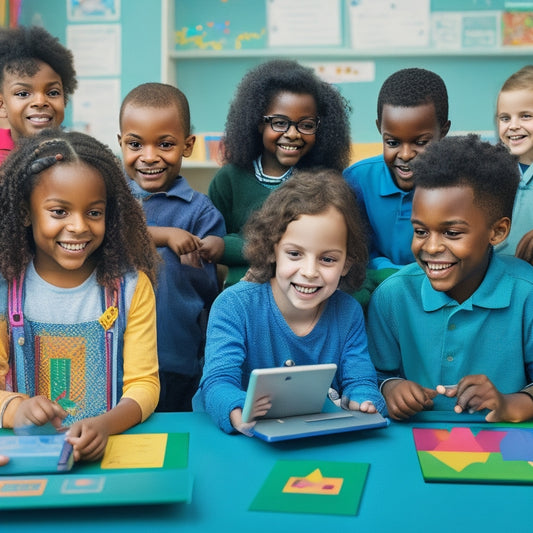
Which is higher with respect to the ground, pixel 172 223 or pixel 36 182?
pixel 36 182

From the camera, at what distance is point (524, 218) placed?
211 cm

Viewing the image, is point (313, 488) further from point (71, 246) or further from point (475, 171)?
point (475, 171)

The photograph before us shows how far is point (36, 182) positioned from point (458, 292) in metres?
0.99

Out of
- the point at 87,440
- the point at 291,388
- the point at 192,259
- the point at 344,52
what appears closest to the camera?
the point at 87,440

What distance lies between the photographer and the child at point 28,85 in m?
2.24

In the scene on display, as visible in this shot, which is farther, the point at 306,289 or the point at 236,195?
the point at 236,195

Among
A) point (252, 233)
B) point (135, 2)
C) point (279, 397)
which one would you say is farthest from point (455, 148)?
point (135, 2)

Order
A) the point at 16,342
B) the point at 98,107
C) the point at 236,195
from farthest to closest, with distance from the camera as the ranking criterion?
the point at 98,107 < the point at 236,195 < the point at 16,342

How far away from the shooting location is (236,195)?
2.32 m

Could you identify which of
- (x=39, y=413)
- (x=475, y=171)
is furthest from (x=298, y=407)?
(x=475, y=171)

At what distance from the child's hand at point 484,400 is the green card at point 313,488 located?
0.32m

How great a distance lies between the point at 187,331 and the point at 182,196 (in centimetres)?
40

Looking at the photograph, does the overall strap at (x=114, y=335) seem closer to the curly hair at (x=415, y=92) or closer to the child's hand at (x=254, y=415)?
the child's hand at (x=254, y=415)

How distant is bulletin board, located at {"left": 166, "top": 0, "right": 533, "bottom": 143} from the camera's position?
4070mm
